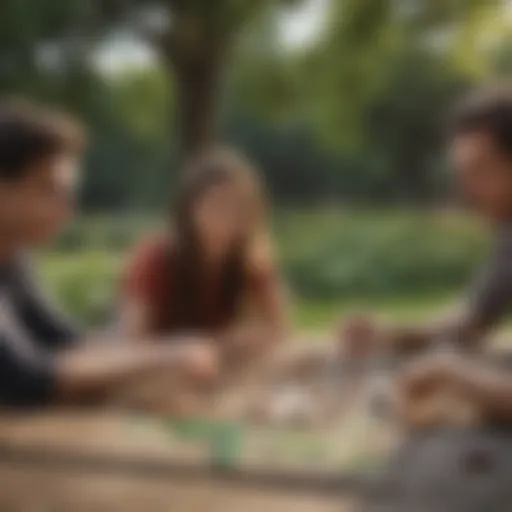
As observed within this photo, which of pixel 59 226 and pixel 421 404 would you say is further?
pixel 59 226

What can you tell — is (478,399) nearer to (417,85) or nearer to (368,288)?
(368,288)

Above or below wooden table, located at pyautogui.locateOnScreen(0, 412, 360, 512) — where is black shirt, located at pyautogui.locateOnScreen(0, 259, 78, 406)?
above

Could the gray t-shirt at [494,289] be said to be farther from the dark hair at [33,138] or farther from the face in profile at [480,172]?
the dark hair at [33,138]

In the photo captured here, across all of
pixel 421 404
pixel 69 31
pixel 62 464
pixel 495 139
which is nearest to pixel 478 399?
pixel 421 404

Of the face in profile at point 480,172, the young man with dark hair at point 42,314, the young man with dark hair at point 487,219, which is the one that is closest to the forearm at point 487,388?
the young man with dark hair at point 487,219

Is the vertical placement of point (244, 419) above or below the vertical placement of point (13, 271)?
below

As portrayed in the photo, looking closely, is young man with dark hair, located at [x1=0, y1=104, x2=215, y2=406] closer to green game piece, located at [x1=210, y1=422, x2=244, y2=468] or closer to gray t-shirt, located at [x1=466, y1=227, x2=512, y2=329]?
green game piece, located at [x1=210, y1=422, x2=244, y2=468]

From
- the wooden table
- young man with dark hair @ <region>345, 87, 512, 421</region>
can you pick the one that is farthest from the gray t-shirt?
the wooden table

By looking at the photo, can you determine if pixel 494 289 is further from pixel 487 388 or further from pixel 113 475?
pixel 113 475
